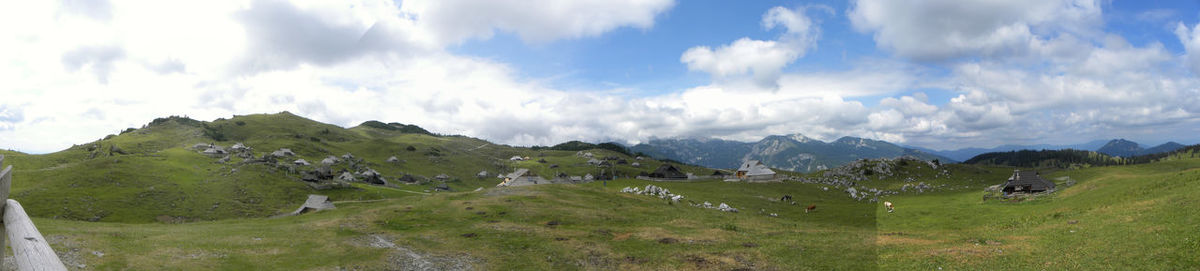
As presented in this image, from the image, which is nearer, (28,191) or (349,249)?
(349,249)

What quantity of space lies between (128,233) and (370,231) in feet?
48.7

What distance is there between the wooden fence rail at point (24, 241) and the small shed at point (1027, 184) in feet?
313

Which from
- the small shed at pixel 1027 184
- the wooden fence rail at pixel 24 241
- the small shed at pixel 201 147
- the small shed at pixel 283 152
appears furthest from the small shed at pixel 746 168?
the small shed at pixel 201 147

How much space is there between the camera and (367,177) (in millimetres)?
129500

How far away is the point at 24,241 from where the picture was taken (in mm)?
6113

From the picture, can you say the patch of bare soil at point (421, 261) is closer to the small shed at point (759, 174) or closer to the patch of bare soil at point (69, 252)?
the patch of bare soil at point (69, 252)

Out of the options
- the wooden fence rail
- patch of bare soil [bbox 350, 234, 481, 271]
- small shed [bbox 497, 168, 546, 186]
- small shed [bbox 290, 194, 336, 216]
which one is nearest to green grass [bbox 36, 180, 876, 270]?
patch of bare soil [bbox 350, 234, 481, 271]

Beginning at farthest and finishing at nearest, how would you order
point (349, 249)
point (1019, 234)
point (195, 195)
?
point (195, 195)
point (349, 249)
point (1019, 234)

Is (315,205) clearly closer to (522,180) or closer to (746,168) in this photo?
(522,180)

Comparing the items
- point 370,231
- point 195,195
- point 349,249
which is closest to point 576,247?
point 349,249

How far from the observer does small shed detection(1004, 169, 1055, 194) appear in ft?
230

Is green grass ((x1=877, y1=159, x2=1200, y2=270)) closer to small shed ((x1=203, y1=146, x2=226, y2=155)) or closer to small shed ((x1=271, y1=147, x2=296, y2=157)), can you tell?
small shed ((x1=203, y1=146, x2=226, y2=155))

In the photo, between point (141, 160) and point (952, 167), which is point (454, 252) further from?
point (952, 167)

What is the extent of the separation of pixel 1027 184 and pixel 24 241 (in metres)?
98.1
